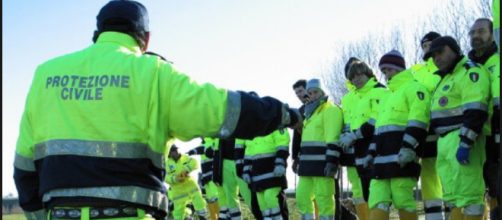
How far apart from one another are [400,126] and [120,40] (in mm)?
5427

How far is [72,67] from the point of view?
4.00 metres

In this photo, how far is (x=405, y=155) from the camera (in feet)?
27.5

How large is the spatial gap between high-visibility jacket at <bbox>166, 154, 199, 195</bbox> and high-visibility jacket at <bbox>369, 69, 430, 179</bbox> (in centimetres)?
919

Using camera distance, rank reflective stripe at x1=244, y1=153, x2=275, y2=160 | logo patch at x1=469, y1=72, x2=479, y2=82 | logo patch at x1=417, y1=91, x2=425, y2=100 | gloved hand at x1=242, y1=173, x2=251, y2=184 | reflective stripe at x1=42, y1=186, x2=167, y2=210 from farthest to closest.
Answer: gloved hand at x1=242, y1=173, x2=251, y2=184, reflective stripe at x1=244, y1=153, x2=275, y2=160, logo patch at x1=417, y1=91, x2=425, y2=100, logo patch at x1=469, y1=72, x2=479, y2=82, reflective stripe at x1=42, y1=186, x2=167, y2=210

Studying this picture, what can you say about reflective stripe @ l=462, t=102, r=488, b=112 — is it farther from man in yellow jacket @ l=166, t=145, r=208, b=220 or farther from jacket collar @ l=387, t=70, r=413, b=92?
man in yellow jacket @ l=166, t=145, r=208, b=220

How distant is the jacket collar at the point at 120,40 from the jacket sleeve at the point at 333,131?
22.2ft

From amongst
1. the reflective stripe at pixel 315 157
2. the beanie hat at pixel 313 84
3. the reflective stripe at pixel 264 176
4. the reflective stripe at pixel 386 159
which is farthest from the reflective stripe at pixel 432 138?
the reflective stripe at pixel 264 176

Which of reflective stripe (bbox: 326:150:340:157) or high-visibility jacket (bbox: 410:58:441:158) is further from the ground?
high-visibility jacket (bbox: 410:58:441:158)

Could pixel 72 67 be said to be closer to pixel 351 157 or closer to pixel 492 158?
pixel 492 158

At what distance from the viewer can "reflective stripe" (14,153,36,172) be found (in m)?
4.20

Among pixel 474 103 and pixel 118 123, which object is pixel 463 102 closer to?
pixel 474 103

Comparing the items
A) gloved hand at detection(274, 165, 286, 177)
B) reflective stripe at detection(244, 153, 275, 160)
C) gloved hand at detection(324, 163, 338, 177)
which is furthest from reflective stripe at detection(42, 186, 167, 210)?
reflective stripe at detection(244, 153, 275, 160)

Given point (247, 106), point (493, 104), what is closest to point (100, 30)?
point (247, 106)

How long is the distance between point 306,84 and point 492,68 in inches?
161
